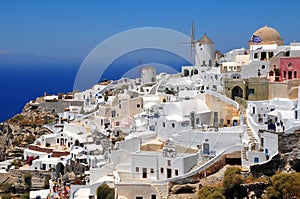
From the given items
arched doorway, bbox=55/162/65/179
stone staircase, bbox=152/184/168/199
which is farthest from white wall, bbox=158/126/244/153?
arched doorway, bbox=55/162/65/179

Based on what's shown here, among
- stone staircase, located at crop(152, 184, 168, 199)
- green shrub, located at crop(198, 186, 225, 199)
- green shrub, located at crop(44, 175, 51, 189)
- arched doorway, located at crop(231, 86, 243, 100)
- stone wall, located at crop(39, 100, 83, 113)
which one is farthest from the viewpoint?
stone wall, located at crop(39, 100, 83, 113)

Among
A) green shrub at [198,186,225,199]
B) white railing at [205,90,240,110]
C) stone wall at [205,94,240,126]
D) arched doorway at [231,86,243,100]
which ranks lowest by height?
green shrub at [198,186,225,199]

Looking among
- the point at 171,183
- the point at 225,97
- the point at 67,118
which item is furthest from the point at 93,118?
the point at 171,183

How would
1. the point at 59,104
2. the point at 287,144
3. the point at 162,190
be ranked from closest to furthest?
1. the point at 287,144
2. the point at 162,190
3. the point at 59,104

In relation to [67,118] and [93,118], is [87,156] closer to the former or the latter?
[93,118]

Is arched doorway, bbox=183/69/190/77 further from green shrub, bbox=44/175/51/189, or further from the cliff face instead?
green shrub, bbox=44/175/51/189

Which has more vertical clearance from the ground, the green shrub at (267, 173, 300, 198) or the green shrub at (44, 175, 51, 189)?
the green shrub at (267, 173, 300, 198)

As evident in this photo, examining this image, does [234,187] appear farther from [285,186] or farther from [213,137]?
[213,137]

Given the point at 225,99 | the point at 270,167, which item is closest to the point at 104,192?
the point at 270,167
